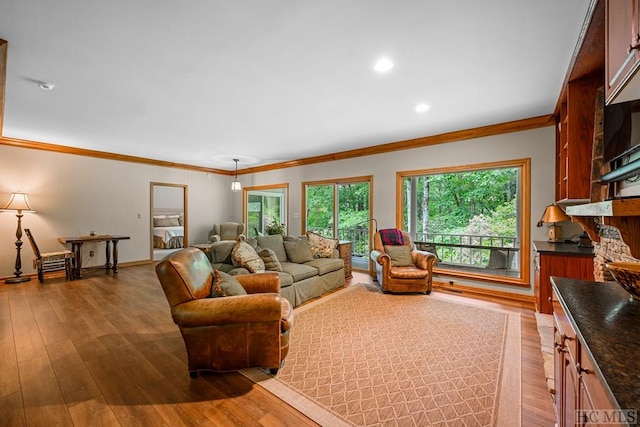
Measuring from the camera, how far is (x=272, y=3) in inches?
65.3

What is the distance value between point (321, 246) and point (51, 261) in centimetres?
494

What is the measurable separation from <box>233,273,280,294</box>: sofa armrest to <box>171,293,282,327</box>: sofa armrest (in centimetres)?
53

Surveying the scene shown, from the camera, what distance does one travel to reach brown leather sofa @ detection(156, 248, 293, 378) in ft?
6.38

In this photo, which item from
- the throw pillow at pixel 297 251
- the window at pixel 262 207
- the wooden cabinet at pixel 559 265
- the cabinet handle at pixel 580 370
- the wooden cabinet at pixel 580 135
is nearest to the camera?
the cabinet handle at pixel 580 370

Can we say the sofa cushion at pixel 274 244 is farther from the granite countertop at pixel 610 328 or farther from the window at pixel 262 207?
the granite countertop at pixel 610 328

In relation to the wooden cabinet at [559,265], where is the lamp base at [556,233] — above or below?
above

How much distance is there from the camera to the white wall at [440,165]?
364cm

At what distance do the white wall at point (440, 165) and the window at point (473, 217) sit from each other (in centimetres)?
11

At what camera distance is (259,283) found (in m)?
2.58

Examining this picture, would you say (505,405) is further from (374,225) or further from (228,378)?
(374,225)

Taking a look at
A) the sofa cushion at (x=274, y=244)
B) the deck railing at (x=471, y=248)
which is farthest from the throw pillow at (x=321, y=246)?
the deck railing at (x=471, y=248)

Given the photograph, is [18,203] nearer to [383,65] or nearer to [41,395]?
[41,395]

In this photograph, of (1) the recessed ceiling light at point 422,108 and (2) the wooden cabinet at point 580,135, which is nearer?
(2) the wooden cabinet at point 580,135

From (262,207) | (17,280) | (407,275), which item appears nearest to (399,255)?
(407,275)
